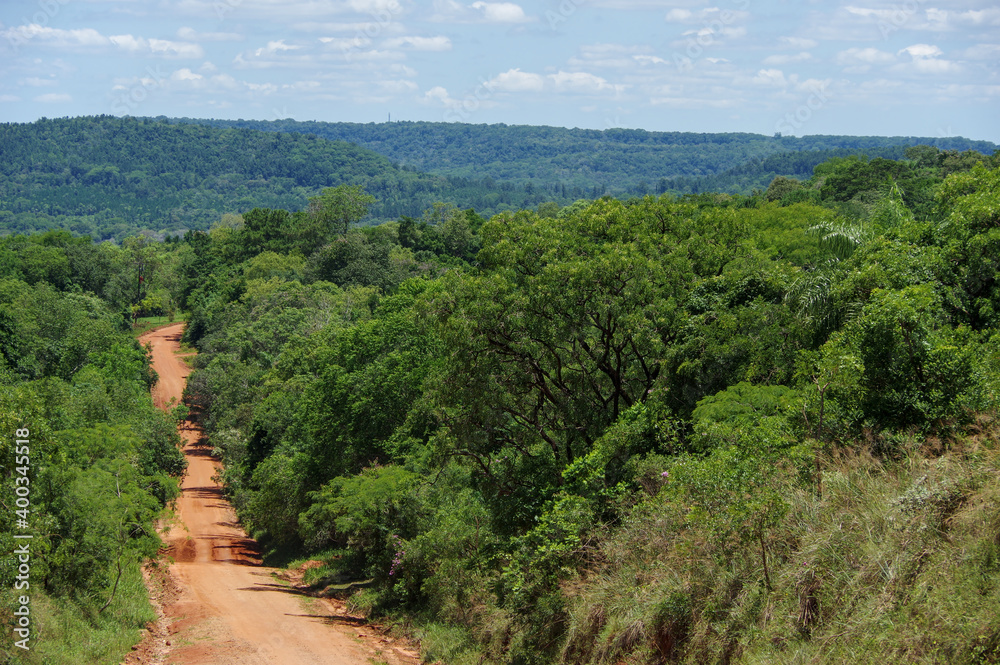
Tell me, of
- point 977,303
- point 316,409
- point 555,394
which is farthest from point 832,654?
point 316,409

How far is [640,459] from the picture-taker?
1745cm

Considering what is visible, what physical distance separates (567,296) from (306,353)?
30967mm

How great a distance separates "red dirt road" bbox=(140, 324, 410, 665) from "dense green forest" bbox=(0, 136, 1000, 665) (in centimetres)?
129

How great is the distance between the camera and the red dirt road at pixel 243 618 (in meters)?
19.2

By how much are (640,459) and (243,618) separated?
11960 mm

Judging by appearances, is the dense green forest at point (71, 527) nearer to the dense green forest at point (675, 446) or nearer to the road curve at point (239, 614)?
the road curve at point (239, 614)

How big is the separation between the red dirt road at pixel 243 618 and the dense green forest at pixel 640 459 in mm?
1290

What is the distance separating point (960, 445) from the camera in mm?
12633

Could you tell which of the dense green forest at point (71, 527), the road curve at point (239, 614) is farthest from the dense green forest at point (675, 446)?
the dense green forest at point (71, 527)

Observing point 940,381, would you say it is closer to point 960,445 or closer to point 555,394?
point 960,445

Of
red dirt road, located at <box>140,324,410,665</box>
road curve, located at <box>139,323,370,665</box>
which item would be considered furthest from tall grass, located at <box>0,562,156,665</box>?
road curve, located at <box>139,323,370,665</box>

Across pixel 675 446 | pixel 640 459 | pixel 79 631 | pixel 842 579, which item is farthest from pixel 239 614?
pixel 842 579

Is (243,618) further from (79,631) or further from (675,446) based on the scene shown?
(675,446)

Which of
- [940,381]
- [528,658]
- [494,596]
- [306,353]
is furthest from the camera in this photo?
[306,353]
